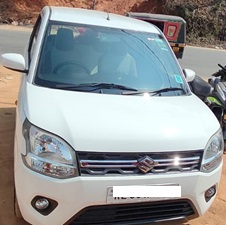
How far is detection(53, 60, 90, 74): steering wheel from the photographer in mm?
3607

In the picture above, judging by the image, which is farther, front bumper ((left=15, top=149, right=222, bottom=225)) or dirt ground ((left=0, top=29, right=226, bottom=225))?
dirt ground ((left=0, top=29, right=226, bottom=225))

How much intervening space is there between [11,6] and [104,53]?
16833 millimetres

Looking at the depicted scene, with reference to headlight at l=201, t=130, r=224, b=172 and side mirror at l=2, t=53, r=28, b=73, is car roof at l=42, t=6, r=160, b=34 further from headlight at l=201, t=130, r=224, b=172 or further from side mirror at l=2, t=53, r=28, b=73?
headlight at l=201, t=130, r=224, b=172

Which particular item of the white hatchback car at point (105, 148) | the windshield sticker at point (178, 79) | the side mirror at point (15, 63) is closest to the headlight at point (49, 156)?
the white hatchback car at point (105, 148)

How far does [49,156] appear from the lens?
8.94 feet

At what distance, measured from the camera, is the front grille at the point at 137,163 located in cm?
270

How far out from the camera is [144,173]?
2805 mm

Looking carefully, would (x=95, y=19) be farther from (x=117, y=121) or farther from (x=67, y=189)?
(x=67, y=189)

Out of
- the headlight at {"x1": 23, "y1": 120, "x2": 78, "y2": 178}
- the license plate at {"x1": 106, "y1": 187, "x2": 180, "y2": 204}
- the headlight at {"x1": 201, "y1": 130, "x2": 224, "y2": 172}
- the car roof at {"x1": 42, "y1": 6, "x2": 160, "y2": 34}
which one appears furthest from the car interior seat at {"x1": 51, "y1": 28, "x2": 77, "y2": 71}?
the headlight at {"x1": 201, "y1": 130, "x2": 224, "y2": 172}

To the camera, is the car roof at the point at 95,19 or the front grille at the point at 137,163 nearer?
the front grille at the point at 137,163

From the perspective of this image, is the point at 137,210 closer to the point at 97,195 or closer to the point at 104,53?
the point at 97,195

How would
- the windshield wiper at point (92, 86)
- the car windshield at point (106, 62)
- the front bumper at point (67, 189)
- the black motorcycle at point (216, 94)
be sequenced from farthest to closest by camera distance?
1. the black motorcycle at point (216, 94)
2. the car windshield at point (106, 62)
3. the windshield wiper at point (92, 86)
4. the front bumper at point (67, 189)

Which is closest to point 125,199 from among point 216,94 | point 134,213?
point 134,213

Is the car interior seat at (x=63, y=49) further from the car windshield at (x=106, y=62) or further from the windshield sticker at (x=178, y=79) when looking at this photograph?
the windshield sticker at (x=178, y=79)
